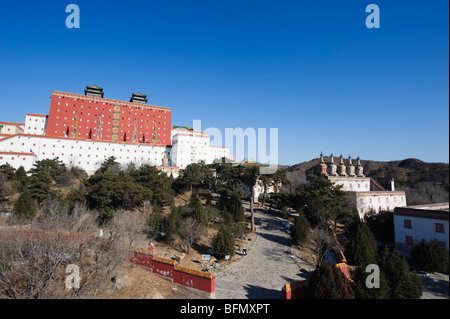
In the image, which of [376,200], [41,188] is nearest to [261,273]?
[41,188]

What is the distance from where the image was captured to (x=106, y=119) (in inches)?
2301

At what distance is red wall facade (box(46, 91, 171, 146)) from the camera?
54500 millimetres

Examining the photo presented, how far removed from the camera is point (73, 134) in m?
54.5

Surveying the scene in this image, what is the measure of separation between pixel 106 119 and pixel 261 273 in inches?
2133

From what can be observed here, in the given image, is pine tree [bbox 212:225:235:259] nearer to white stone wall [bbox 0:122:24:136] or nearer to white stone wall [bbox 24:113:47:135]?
white stone wall [bbox 24:113:47:135]

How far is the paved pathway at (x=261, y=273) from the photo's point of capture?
1409 cm

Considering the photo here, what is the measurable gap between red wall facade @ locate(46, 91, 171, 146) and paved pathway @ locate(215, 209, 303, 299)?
39.4m

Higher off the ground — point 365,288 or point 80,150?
point 80,150

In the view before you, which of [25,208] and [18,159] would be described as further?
[18,159]

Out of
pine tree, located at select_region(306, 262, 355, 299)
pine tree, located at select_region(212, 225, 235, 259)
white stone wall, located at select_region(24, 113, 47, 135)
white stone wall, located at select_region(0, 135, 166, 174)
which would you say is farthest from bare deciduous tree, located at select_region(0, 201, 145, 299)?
white stone wall, located at select_region(24, 113, 47, 135)

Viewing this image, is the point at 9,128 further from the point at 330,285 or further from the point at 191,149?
the point at 330,285
